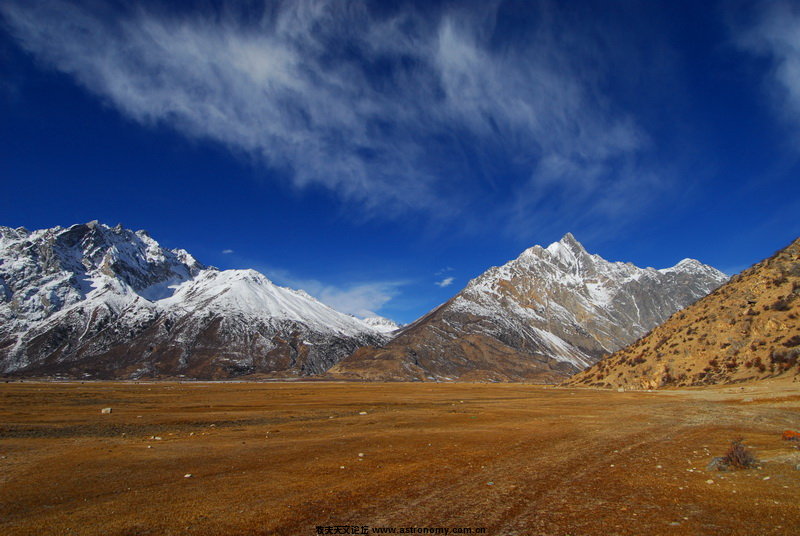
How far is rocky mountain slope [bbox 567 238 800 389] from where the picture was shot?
56281mm

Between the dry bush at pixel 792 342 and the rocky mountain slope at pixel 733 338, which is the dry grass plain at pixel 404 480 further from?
the rocky mountain slope at pixel 733 338

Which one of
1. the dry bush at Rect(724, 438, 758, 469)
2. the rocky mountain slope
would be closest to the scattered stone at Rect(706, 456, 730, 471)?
the dry bush at Rect(724, 438, 758, 469)

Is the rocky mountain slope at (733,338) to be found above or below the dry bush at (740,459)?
above

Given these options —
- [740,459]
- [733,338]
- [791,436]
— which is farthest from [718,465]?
[733,338]

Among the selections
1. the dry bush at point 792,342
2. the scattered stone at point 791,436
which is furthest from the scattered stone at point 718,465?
the dry bush at point 792,342

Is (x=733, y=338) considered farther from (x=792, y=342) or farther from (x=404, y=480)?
(x=404, y=480)

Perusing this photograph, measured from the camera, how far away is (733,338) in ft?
207

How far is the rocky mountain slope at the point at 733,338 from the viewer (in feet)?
185

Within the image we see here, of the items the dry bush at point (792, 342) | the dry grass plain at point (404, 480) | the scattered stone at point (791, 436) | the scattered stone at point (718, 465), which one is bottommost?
the dry grass plain at point (404, 480)

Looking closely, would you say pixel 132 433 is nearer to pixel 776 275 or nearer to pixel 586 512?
pixel 586 512

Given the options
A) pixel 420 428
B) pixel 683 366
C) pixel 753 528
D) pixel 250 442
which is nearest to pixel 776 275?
pixel 683 366

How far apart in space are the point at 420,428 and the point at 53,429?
88.5ft

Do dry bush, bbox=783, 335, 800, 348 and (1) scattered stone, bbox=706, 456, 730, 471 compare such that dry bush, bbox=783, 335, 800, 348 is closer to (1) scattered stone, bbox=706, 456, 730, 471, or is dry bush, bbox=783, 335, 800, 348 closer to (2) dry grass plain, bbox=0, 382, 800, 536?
(2) dry grass plain, bbox=0, 382, 800, 536

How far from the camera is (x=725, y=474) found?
13.6 m
